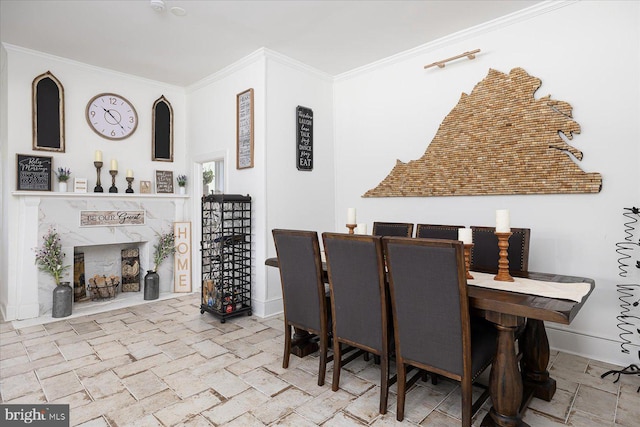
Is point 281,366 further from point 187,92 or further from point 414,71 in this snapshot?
point 187,92

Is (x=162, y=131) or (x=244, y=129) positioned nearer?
(x=244, y=129)

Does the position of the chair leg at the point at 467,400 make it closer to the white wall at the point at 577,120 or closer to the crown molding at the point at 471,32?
the white wall at the point at 577,120

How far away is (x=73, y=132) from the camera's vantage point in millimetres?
4164

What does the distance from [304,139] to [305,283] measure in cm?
232

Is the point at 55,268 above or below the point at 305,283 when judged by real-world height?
below

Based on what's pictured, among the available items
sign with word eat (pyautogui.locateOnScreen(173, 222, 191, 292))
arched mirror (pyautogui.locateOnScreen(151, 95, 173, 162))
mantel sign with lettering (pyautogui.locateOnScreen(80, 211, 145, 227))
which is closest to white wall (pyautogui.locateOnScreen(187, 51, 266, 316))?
sign with word eat (pyautogui.locateOnScreen(173, 222, 191, 292))

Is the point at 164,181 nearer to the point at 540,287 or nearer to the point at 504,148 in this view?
the point at 504,148

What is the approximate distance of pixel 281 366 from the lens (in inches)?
104

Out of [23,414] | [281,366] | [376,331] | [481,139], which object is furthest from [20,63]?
[481,139]

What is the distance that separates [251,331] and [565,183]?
3071mm

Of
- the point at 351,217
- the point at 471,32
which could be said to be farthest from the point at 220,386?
the point at 471,32

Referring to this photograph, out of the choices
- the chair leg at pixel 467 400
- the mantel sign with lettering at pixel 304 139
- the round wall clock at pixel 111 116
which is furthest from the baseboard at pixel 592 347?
the round wall clock at pixel 111 116

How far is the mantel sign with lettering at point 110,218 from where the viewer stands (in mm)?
4168

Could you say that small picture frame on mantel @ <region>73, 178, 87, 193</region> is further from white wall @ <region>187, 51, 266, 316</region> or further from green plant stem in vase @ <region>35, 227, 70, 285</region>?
white wall @ <region>187, 51, 266, 316</region>
